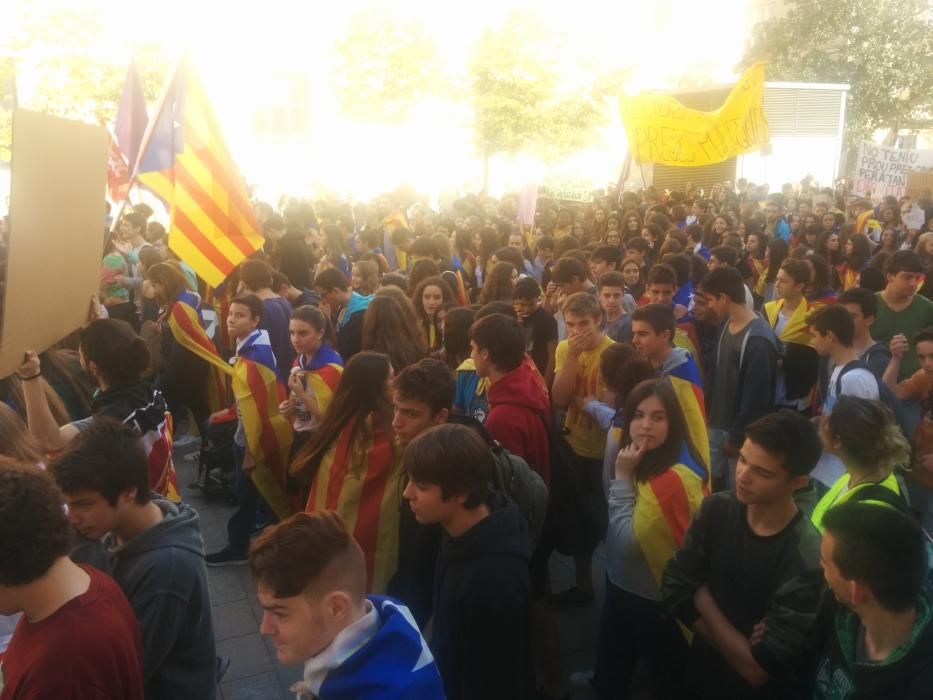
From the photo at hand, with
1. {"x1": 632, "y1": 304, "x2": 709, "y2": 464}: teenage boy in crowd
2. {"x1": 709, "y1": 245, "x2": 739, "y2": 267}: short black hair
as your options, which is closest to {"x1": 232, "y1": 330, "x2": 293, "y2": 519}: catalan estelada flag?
{"x1": 632, "y1": 304, "x2": 709, "y2": 464}: teenage boy in crowd

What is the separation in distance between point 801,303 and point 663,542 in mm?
3689

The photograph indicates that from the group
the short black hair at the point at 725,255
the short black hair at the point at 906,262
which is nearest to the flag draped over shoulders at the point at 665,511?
the short black hair at the point at 906,262

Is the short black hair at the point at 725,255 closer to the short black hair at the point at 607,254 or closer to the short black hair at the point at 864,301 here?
the short black hair at the point at 607,254

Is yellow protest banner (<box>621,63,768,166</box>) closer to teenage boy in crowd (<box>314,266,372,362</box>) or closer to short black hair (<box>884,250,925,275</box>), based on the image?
short black hair (<box>884,250,925,275</box>)

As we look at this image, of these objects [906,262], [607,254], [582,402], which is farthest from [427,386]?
[607,254]

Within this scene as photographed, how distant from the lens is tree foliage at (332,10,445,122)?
101 feet

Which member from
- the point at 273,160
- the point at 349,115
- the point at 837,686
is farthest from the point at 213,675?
the point at 273,160

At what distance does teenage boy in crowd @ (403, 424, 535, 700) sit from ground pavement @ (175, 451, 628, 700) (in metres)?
1.65

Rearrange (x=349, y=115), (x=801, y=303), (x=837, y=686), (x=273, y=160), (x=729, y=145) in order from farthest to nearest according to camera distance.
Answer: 1. (x=273, y=160)
2. (x=349, y=115)
3. (x=729, y=145)
4. (x=801, y=303)
5. (x=837, y=686)

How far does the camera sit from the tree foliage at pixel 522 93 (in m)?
29.4

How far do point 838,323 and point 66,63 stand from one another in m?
26.5

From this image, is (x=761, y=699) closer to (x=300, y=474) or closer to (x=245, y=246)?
(x=300, y=474)

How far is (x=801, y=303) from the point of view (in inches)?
245

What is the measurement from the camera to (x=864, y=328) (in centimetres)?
506
